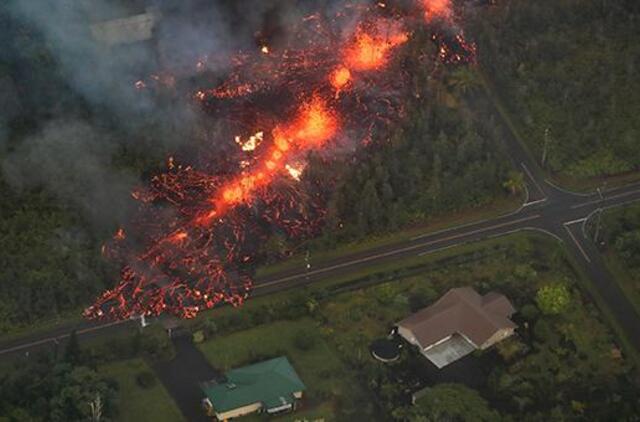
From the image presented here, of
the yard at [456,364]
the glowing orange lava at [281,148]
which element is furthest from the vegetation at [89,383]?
the glowing orange lava at [281,148]

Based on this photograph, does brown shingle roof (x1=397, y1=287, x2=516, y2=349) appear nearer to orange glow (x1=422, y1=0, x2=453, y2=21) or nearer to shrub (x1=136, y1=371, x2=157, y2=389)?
shrub (x1=136, y1=371, x2=157, y2=389)

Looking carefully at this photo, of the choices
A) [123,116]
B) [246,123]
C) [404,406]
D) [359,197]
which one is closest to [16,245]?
[123,116]

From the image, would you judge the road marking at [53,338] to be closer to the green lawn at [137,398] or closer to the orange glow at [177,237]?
the green lawn at [137,398]

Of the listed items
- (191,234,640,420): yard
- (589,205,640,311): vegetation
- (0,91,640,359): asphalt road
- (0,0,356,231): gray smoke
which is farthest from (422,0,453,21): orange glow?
(191,234,640,420): yard

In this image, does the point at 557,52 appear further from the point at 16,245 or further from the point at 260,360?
the point at 16,245

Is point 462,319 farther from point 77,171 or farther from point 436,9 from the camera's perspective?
point 436,9

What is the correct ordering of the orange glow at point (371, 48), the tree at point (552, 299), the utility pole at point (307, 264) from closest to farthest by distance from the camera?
the tree at point (552, 299) < the utility pole at point (307, 264) < the orange glow at point (371, 48)
